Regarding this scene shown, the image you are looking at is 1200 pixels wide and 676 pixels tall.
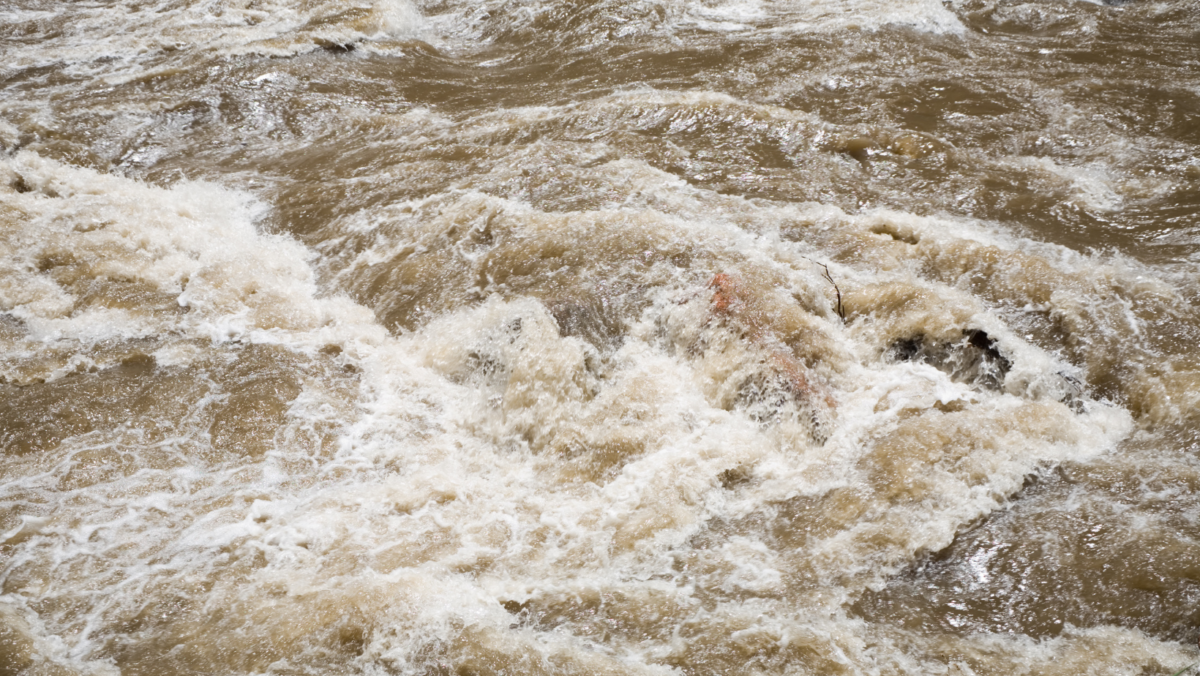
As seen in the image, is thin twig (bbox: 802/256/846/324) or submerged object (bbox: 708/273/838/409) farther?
thin twig (bbox: 802/256/846/324)

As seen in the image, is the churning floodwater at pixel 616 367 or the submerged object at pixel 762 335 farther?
the submerged object at pixel 762 335

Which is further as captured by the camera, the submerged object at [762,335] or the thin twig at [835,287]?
the thin twig at [835,287]

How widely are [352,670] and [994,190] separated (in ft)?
16.2

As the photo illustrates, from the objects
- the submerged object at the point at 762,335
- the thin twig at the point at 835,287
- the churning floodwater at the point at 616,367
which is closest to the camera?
the churning floodwater at the point at 616,367

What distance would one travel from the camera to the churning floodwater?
3.24 metres

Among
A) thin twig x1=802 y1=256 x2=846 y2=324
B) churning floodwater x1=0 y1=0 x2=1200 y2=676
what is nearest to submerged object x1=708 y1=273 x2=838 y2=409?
churning floodwater x1=0 y1=0 x2=1200 y2=676

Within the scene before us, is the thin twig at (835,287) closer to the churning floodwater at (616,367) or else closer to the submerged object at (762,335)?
the churning floodwater at (616,367)

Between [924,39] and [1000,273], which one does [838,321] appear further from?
[924,39]

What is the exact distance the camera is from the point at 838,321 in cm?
467

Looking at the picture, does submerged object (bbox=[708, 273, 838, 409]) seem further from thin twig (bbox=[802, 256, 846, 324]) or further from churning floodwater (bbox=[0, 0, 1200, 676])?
thin twig (bbox=[802, 256, 846, 324])

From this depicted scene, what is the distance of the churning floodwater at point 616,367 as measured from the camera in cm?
324

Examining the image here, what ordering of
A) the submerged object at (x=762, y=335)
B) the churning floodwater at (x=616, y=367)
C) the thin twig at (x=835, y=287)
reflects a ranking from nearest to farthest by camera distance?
the churning floodwater at (x=616, y=367)
the submerged object at (x=762, y=335)
the thin twig at (x=835, y=287)

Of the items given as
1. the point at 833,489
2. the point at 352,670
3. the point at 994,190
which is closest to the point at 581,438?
the point at 833,489

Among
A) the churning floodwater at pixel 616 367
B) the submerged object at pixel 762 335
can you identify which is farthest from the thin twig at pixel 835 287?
the submerged object at pixel 762 335
